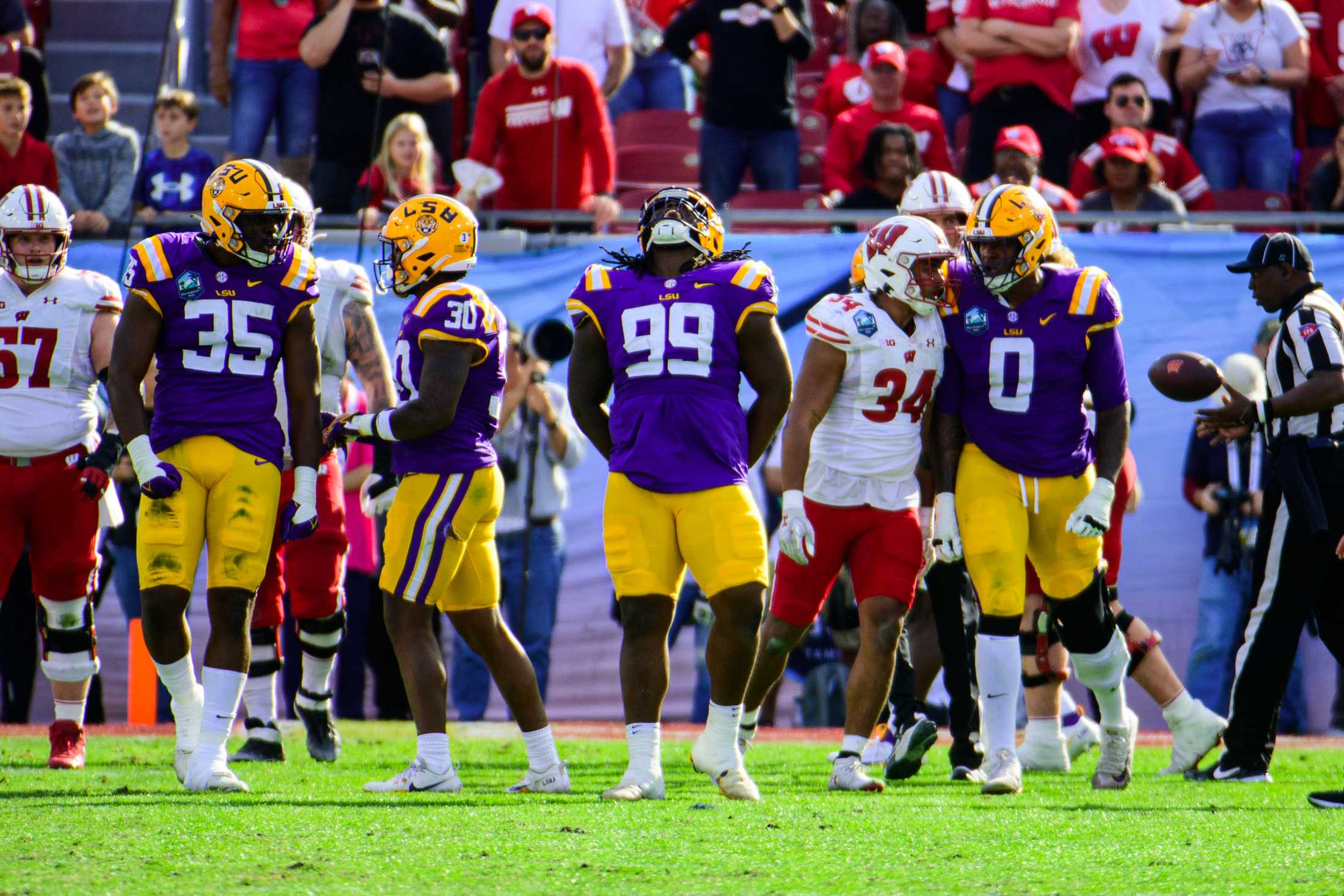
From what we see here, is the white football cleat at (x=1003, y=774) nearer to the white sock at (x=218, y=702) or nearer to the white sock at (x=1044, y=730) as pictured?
the white sock at (x=1044, y=730)

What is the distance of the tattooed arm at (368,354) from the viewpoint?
22.0ft

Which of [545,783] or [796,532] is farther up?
[796,532]

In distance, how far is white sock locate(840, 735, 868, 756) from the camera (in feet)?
19.0

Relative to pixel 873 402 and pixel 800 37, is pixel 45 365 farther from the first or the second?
pixel 800 37

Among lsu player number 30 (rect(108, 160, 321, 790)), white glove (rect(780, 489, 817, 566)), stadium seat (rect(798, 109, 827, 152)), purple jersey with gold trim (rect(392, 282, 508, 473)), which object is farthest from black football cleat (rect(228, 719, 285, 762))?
stadium seat (rect(798, 109, 827, 152))

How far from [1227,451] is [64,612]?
580cm

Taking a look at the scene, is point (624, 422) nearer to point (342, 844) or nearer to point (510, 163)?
point (342, 844)

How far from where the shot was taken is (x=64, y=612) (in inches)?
257

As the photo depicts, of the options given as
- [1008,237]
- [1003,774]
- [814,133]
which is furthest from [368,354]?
[814,133]

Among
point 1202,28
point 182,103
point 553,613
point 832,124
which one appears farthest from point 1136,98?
point 182,103

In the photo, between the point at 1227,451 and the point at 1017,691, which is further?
the point at 1227,451

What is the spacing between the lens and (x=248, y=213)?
219 inches

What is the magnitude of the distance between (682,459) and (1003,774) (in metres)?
1.58

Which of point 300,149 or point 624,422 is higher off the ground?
point 300,149
